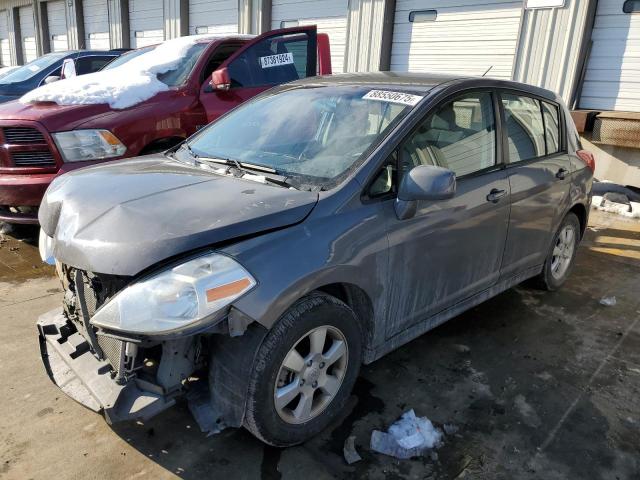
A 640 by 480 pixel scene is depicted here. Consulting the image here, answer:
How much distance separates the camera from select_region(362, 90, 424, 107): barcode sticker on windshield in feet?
9.06

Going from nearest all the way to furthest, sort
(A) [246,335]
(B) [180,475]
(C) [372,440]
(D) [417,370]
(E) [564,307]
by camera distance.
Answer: (A) [246,335] → (B) [180,475] → (C) [372,440] → (D) [417,370] → (E) [564,307]

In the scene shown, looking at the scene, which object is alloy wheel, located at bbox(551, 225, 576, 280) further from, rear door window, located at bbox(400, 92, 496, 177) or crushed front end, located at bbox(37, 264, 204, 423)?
crushed front end, located at bbox(37, 264, 204, 423)

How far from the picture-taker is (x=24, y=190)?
4.23 metres

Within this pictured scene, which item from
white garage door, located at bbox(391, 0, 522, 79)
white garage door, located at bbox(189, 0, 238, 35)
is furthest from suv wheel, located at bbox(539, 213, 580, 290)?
white garage door, located at bbox(189, 0, 238, 35)

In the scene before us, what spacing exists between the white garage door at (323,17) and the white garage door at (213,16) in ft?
4.92

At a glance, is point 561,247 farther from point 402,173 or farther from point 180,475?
point 180,475

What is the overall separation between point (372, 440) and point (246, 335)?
34.6 inches

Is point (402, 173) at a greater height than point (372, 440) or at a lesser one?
greater

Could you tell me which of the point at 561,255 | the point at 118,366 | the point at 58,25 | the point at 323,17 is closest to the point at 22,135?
the point at 118,366

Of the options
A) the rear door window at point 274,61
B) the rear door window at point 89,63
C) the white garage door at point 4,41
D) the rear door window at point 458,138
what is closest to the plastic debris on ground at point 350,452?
the rear door window at point 458,138

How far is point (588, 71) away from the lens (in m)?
7.48

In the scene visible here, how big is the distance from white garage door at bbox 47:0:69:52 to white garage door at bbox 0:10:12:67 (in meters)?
5.32

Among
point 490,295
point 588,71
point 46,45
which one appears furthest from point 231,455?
point 46,45

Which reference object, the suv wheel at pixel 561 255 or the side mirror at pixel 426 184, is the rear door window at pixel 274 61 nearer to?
the suv wheel at pixel 561 255
